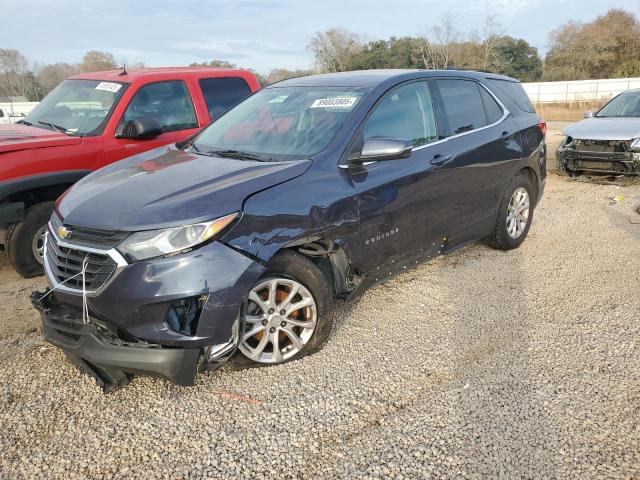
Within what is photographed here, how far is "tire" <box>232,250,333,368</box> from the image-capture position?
3246mm

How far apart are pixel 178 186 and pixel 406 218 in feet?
5.52

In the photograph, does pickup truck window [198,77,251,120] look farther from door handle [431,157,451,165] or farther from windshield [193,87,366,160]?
door handle [431,157,451,165]

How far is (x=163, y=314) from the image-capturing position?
2891mm

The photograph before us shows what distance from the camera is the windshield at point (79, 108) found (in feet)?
18.2

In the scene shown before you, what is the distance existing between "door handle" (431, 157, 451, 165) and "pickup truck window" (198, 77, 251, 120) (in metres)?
2.67

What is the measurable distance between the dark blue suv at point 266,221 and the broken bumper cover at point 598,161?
16.2 feet

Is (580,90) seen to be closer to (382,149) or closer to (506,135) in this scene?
(506,135)

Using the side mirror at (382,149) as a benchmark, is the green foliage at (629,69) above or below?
above

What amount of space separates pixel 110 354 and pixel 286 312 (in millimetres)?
1025

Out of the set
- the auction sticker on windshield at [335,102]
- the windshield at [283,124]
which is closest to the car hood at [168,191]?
the windshield at [283,124]

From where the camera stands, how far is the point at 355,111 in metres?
3.84

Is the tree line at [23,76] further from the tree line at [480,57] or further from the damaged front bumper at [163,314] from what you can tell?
the damaged front bumper at [163,314]

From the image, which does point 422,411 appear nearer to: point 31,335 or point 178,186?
point 178,186

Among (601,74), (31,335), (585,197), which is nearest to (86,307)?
(31,335)
